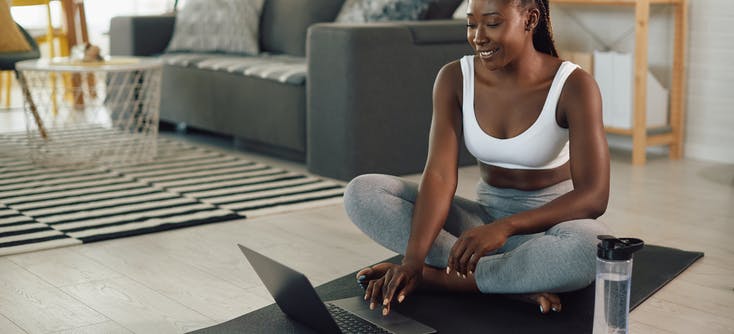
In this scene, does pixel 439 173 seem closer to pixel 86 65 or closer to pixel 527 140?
pixel 527 140

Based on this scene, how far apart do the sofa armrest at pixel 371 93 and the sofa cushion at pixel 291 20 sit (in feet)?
2.93

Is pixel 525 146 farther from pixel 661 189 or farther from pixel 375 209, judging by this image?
pixel 661 189

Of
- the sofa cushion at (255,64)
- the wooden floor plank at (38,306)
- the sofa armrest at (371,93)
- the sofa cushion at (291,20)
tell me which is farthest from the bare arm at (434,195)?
the sofa cushion at (291,20)

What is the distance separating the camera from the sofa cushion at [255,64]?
4042mm

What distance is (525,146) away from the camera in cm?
208

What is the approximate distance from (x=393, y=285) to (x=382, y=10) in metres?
2.32

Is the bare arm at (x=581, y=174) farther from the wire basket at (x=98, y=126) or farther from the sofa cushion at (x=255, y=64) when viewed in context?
the wire basket at (x=98, y=126)

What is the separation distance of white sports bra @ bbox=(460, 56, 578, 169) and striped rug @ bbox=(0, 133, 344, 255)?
1.18 meters

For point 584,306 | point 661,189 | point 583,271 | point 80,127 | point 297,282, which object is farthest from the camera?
point 80,127

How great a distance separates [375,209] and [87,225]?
117 cm

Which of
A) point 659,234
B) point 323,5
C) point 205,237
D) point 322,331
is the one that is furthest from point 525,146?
point 323,5

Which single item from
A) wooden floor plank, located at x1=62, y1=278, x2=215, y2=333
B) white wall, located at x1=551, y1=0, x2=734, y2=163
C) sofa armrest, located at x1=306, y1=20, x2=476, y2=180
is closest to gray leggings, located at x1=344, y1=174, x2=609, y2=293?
wooden floor plank, located at x1=62, y1=278, x2=215, y2=333

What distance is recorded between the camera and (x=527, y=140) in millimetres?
2074

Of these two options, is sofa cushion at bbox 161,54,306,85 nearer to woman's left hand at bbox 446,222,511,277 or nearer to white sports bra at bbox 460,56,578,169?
white sports bra at bbox 460,56,578,169
